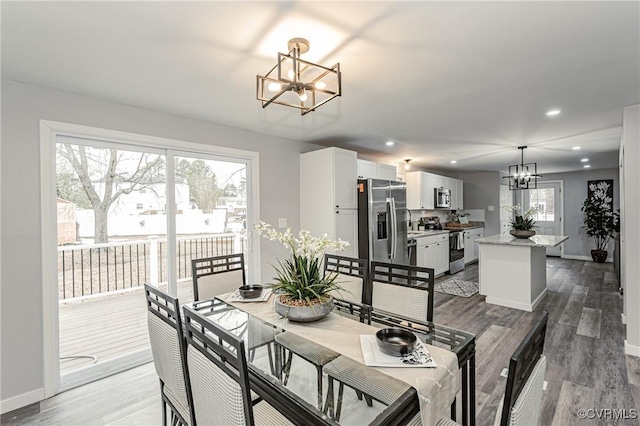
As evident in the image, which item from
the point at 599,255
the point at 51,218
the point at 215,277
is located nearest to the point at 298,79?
the point at 215,277

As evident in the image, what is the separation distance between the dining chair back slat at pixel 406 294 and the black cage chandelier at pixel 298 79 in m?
1.27

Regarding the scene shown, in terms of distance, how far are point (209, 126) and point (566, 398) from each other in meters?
3.99

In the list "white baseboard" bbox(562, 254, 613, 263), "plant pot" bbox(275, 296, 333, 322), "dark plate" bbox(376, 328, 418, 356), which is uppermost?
"plant pot" bbox(275, 296, 333, 322)

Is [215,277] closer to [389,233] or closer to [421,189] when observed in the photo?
[389,233]

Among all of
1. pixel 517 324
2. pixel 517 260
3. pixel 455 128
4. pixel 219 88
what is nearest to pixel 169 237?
pixel 219 88

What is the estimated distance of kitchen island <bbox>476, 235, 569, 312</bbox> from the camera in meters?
4.06

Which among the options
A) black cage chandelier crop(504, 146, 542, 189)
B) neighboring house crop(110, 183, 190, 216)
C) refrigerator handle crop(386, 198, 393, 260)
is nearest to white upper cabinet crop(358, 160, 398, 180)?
refrigerator handle crop(386, 198, 393, 260)

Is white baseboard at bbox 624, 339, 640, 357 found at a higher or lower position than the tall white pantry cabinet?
lower

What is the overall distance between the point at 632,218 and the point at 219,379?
3848mm

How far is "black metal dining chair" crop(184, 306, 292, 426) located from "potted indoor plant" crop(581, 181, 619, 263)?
28.5 ft

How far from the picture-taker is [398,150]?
493cm

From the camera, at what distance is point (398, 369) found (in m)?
1.25

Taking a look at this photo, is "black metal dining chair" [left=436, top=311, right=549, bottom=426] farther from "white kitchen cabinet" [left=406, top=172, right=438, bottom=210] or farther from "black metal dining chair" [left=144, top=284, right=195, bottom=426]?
"white kitchen cabinet" [left=406, top=172, right=438, bottom=210]

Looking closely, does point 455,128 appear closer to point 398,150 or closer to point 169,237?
point 398,150
